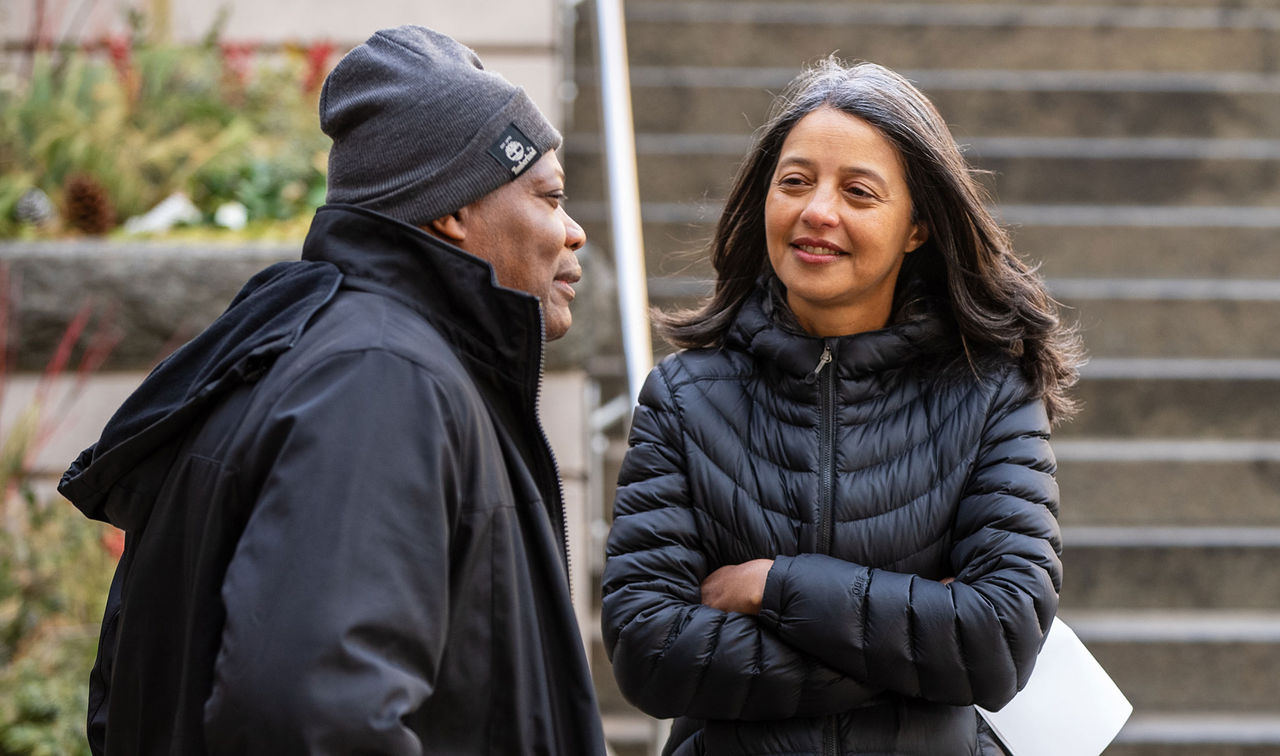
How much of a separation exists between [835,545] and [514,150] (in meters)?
0.87

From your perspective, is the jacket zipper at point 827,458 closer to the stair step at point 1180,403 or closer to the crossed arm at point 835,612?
the crossed arm at point 835,612

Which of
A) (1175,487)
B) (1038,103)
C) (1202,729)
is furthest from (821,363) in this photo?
(1038,103)

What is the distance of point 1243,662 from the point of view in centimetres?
454

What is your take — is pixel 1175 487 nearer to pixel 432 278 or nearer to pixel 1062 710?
pixel 1062 710

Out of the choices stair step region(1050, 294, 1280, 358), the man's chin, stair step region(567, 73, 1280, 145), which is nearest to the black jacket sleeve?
the man's chin

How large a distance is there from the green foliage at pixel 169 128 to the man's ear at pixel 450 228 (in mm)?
3400

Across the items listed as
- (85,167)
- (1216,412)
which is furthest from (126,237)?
(1216,412)

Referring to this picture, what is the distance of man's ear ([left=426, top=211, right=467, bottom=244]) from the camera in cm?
187

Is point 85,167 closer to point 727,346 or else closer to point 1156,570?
point 727,346

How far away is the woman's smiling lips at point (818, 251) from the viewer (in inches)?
93.3

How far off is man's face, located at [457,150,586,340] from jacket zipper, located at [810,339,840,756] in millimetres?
604

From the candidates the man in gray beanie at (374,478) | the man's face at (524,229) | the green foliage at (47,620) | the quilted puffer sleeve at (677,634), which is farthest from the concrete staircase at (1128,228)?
the man in gray beanie at (374,478)

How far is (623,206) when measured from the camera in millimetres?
4520

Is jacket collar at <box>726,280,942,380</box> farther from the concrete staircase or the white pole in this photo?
the concrete staircase
